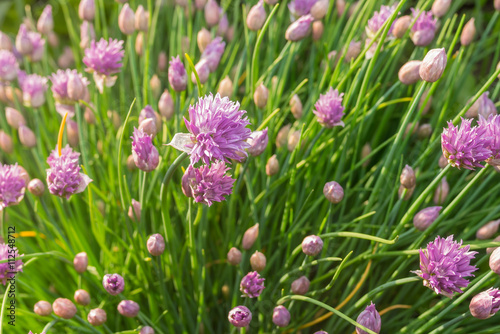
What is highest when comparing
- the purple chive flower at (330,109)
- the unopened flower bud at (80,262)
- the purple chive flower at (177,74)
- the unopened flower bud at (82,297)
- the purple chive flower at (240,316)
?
the purple chive flower at (177,74)

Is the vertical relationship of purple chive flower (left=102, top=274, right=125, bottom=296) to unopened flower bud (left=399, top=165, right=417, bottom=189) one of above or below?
below

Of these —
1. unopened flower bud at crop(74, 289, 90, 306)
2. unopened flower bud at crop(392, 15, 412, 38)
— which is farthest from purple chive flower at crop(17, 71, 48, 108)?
unopened flower bud at crop(392, 15, 412, 38)

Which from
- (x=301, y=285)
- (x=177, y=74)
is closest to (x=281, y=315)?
(x=301, y=285)

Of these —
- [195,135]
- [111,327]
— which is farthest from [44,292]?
[195,135]

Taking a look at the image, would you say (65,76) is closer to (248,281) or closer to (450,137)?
(248,281)

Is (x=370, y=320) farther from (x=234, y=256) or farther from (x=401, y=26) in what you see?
(x=401, y=26)

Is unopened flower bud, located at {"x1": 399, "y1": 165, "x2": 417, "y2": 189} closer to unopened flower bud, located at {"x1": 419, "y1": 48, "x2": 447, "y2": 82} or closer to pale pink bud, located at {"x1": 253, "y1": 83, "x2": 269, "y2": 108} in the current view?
unopened flower bud, located at {"x1": 419, "y1": 48, "x2": 447, "y2": 82}

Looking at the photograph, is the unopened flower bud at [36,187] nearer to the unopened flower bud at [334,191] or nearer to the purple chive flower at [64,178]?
the purple chive flower at [64,178]

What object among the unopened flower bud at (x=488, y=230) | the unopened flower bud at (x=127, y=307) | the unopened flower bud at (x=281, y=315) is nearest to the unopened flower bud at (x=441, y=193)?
the unopened flower bud at (x=488, y=230)
